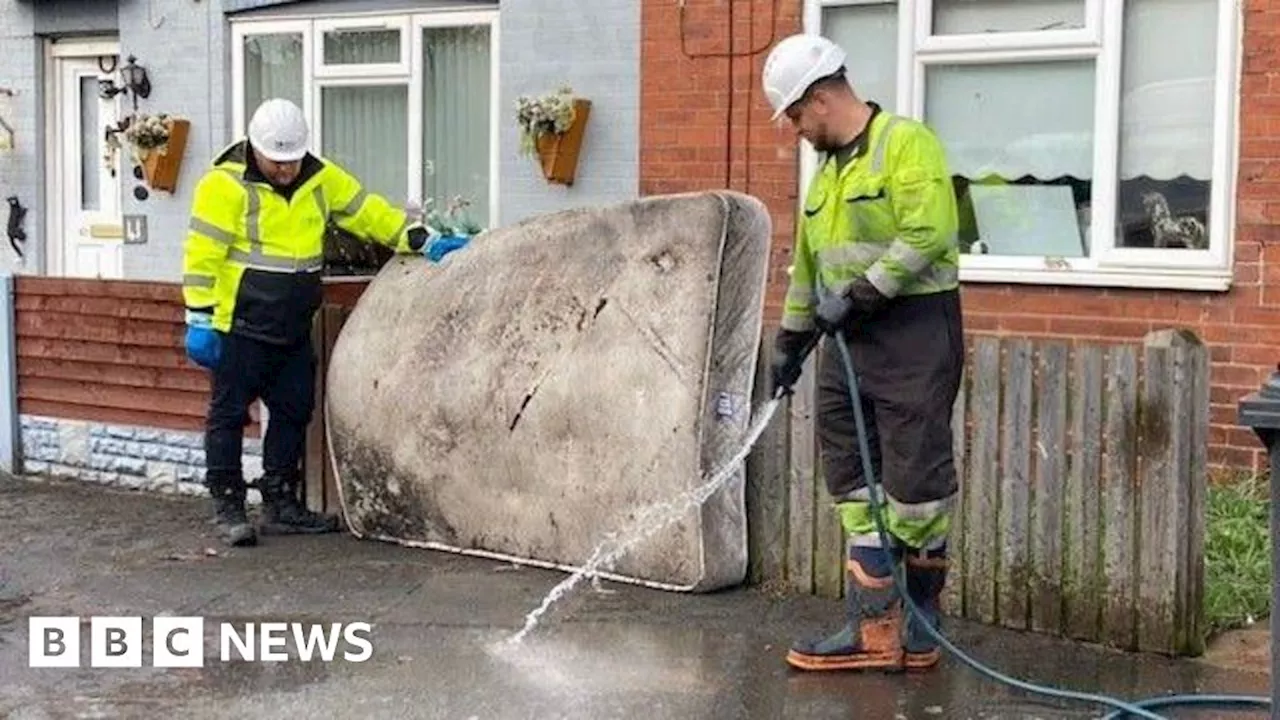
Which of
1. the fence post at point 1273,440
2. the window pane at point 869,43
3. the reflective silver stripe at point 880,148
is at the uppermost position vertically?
the window pane at point 869,43

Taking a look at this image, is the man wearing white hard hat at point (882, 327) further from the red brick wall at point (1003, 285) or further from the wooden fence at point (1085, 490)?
the red brick wall at point (1003, 285)

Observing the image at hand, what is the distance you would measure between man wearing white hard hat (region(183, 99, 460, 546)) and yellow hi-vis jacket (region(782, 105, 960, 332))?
2533mm

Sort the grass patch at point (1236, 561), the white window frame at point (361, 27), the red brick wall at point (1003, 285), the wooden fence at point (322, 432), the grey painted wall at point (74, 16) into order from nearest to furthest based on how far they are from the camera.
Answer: the grass patch at point (1236, 561)
the red brick wall at point (1003, 285)
the wooden fence at point (322, 432)
the white window frame at point (361, 27)
the grey painted wall at point (74, 16)

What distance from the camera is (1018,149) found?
307 inches

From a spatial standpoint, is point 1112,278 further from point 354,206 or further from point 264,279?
point 264,279

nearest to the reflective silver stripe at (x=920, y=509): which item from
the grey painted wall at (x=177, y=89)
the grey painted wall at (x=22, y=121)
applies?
the grey painted wall at (x=177, y=89)

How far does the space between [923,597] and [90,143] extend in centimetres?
783

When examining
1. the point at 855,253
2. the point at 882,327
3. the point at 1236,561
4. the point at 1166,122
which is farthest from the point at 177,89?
the point at 1236,561

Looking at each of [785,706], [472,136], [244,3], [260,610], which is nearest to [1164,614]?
[785,706]

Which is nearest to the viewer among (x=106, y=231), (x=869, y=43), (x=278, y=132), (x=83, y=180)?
(x=278, y=132)

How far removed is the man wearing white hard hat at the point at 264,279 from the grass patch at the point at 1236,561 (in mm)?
3458

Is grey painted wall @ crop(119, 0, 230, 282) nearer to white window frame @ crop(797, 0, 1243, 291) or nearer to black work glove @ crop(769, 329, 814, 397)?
white window frame @ crop(797, 0, 1243, 291)

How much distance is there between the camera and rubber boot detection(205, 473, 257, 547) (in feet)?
23.1

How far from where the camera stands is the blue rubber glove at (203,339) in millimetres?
6848
